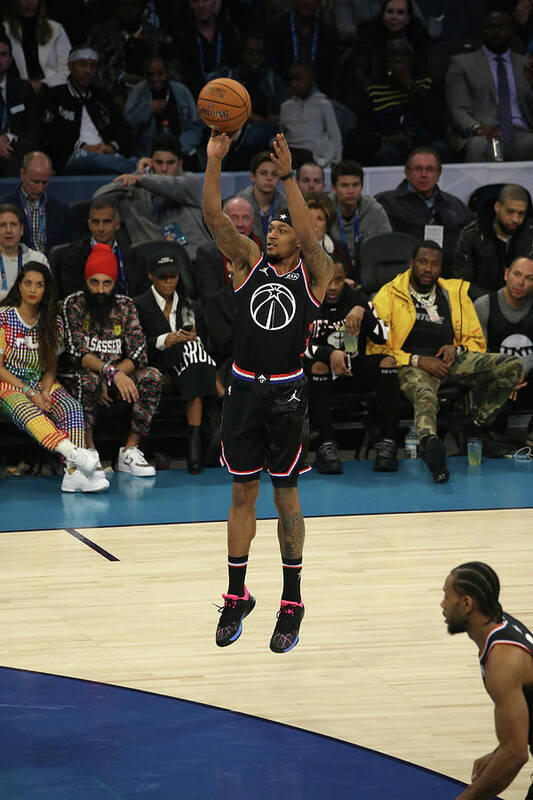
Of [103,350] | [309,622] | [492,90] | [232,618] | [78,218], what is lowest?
[309,622]

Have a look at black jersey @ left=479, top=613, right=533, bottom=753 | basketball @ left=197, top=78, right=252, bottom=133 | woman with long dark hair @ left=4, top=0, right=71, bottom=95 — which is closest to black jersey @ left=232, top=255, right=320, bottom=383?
basketball @ left=197, top=78, right=252, bottom=133

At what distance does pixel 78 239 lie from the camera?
942 centimetres

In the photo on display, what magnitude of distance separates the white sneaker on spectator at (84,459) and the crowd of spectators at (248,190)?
0.03m

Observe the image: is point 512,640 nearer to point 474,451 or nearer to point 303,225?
point 303,225

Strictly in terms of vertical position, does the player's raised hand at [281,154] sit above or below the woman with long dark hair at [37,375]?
above

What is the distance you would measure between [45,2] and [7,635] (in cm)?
757

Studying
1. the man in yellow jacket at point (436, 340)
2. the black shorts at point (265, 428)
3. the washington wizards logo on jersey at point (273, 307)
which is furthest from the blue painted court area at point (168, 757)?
the man in yellow jacket at point (436, 340)

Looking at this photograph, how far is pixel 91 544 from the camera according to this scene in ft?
23.0

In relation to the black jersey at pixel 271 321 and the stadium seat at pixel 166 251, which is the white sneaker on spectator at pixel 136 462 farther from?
the black jersey at pixel 271 321

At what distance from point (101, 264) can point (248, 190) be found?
4.83 feet

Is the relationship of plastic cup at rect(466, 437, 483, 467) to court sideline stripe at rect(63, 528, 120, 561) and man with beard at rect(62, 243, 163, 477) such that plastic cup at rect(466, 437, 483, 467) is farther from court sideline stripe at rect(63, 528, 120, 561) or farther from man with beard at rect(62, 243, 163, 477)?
court sideline stripe at rect(63, 528, 120, 561)

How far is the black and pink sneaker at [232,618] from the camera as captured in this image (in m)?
5.05

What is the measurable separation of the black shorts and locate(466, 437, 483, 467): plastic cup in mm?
4101

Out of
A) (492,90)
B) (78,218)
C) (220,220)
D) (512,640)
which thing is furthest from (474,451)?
(512,640)
